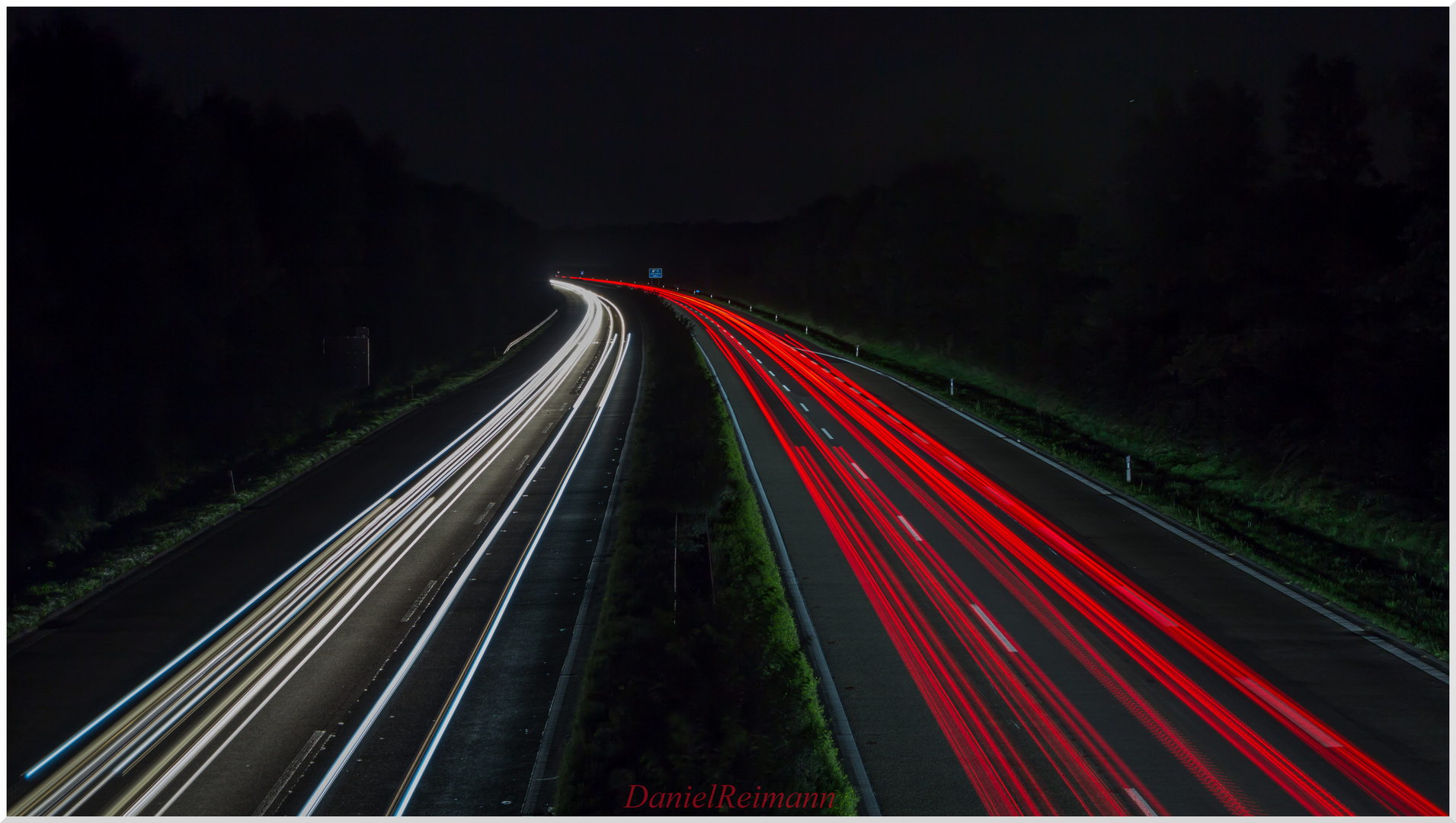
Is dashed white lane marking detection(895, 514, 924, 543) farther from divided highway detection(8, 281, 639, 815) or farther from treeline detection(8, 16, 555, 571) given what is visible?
treeline detection(8, 16, 555, 571)

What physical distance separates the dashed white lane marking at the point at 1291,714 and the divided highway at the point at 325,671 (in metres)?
9.15

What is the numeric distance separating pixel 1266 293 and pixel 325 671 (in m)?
23.4

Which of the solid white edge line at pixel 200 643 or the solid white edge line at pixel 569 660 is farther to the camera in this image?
the solid white edge line at pixel 200 643

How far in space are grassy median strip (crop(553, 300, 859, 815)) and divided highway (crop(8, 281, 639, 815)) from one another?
95 cm

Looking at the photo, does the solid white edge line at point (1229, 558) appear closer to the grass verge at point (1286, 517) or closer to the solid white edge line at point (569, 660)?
the grass verge at point (1286, 517)

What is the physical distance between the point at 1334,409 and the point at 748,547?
13296 millimetres

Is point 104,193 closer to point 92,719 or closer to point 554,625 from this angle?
point 92,719

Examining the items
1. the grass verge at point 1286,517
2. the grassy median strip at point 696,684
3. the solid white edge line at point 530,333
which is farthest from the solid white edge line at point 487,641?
the solid white edge line at point 530,333

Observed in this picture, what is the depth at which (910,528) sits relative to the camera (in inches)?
735

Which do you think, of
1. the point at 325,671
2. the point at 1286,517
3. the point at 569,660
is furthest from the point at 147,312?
the point at 1286,517

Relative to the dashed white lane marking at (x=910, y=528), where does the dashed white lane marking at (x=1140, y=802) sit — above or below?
below

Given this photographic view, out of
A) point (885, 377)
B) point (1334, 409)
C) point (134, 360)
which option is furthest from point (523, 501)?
point (885, 377)

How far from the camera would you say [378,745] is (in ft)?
33.2

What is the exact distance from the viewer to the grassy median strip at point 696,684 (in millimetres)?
8844
